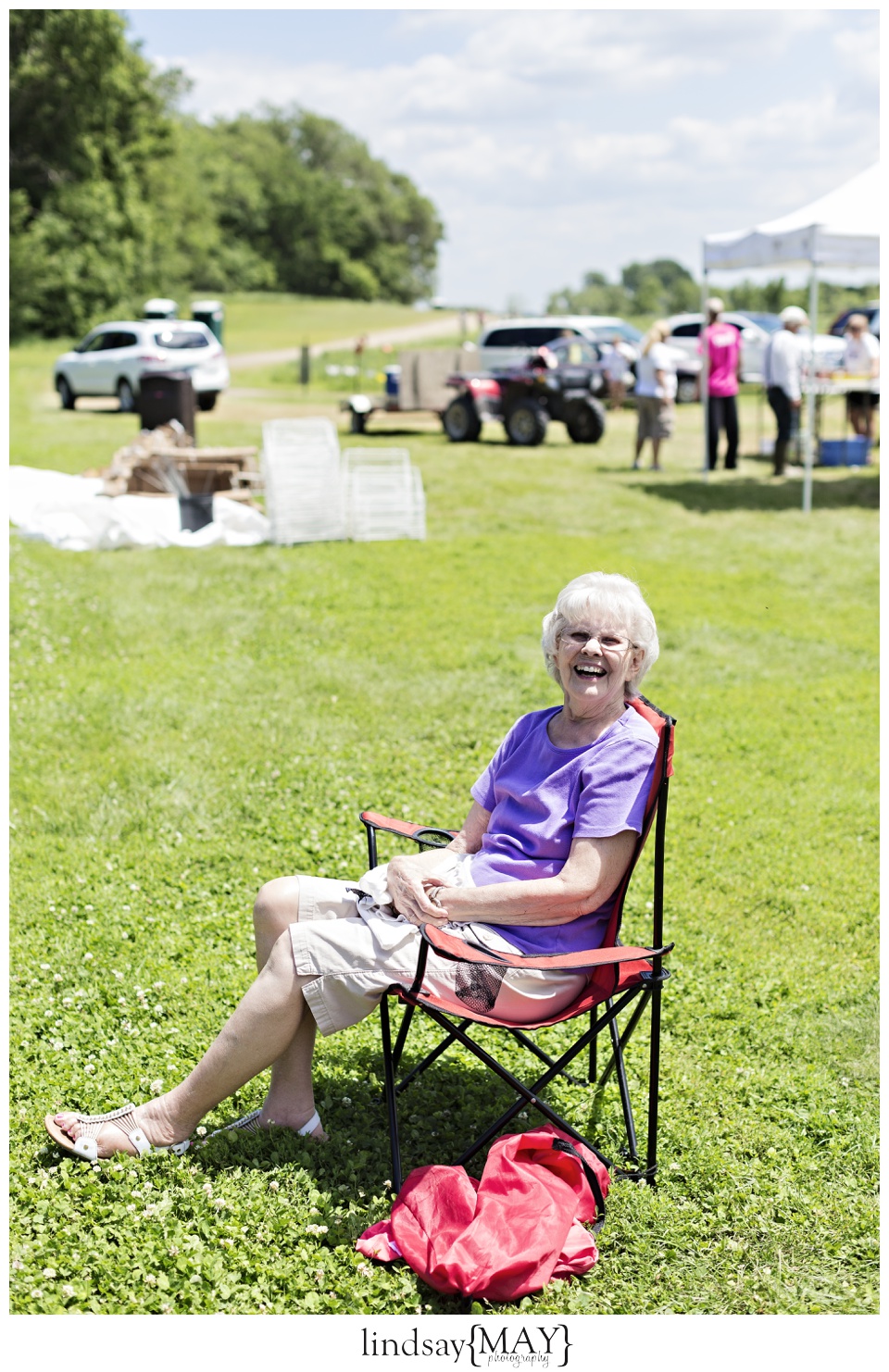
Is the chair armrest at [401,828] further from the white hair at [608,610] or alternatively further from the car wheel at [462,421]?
the car wheel at [462,421]

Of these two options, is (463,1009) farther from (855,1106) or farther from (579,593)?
(855,1106)

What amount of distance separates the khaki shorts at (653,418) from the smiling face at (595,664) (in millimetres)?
12705

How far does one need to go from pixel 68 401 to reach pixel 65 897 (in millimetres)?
20778

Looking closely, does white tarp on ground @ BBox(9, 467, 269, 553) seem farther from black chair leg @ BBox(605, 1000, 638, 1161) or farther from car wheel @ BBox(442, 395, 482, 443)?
black chair leg @ BBox(605, 1000, 638, 1161)

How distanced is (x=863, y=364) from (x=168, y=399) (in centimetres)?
811

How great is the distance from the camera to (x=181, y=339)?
22844mm

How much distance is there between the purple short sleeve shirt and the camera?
3010 millimetres

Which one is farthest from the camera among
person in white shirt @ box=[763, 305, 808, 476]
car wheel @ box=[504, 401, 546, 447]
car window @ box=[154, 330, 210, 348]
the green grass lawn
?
car window @ box=[154, 330, 210, 348]

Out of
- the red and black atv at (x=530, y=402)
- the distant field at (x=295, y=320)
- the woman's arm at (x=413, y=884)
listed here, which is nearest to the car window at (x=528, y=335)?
the red and black atv at (x=530, y=402)

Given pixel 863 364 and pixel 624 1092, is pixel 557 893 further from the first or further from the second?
pixel 863 364

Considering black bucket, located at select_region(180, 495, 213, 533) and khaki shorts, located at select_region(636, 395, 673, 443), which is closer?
black bucket, located at select_region(180, 495, 213, 533)

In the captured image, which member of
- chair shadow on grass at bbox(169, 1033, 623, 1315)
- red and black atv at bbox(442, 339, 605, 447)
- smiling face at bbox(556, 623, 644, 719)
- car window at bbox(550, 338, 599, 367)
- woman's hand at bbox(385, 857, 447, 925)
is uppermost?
car window at bbox(550, 338, 599, 367)

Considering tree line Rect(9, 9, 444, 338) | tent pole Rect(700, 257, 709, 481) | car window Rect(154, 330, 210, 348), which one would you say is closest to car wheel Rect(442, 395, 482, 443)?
tent pole Rect(700, 257, 709, 481)

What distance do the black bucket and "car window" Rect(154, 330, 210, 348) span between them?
1208cm
